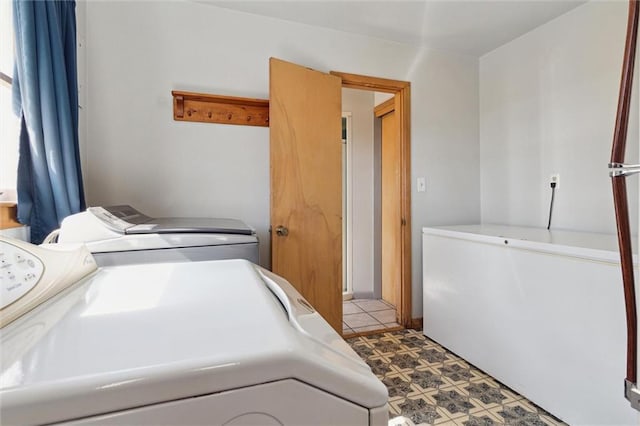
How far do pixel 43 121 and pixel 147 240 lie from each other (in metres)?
0.63

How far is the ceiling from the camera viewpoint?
6.87ft

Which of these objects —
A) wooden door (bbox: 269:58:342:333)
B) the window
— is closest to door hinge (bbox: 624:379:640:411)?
wooden door (bbox: 269:58:342:333)

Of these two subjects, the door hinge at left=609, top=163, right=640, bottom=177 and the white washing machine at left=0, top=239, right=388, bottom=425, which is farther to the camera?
the door hinge at left=609, top=163, right=640, bottom=177

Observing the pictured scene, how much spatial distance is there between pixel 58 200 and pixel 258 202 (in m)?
1.12

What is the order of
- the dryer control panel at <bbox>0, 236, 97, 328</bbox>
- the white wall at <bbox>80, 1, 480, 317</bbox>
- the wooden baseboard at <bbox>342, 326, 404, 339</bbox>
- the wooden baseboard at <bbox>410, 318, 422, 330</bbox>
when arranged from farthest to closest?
1. the wooden baseboard at <bbox>410, 318, 422, 330</bbox>
2. the wooden baseboard at <bbox>342, 326, 404, 339</bbox>
3. the white wall at <bbox>80, 1, 480, 317</bbox>
4. the dryer control panel at <bbox>0, 236, 97, 328</bbox>

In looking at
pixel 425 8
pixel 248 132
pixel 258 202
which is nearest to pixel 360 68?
pixel 425 8

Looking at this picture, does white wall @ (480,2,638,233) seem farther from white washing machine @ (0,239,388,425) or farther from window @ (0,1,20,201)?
window @ (0,1,20,201)

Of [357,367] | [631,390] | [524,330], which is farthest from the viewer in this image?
[524,330]

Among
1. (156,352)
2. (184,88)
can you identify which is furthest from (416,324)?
(156,352)

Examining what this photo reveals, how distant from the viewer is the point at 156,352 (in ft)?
1.38

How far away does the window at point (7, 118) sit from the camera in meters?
1.27

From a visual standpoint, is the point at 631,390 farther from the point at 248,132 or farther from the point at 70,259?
the point at 248,132

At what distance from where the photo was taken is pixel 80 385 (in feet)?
1.19

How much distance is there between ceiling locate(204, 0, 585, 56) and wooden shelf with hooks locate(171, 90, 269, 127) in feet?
2.05
